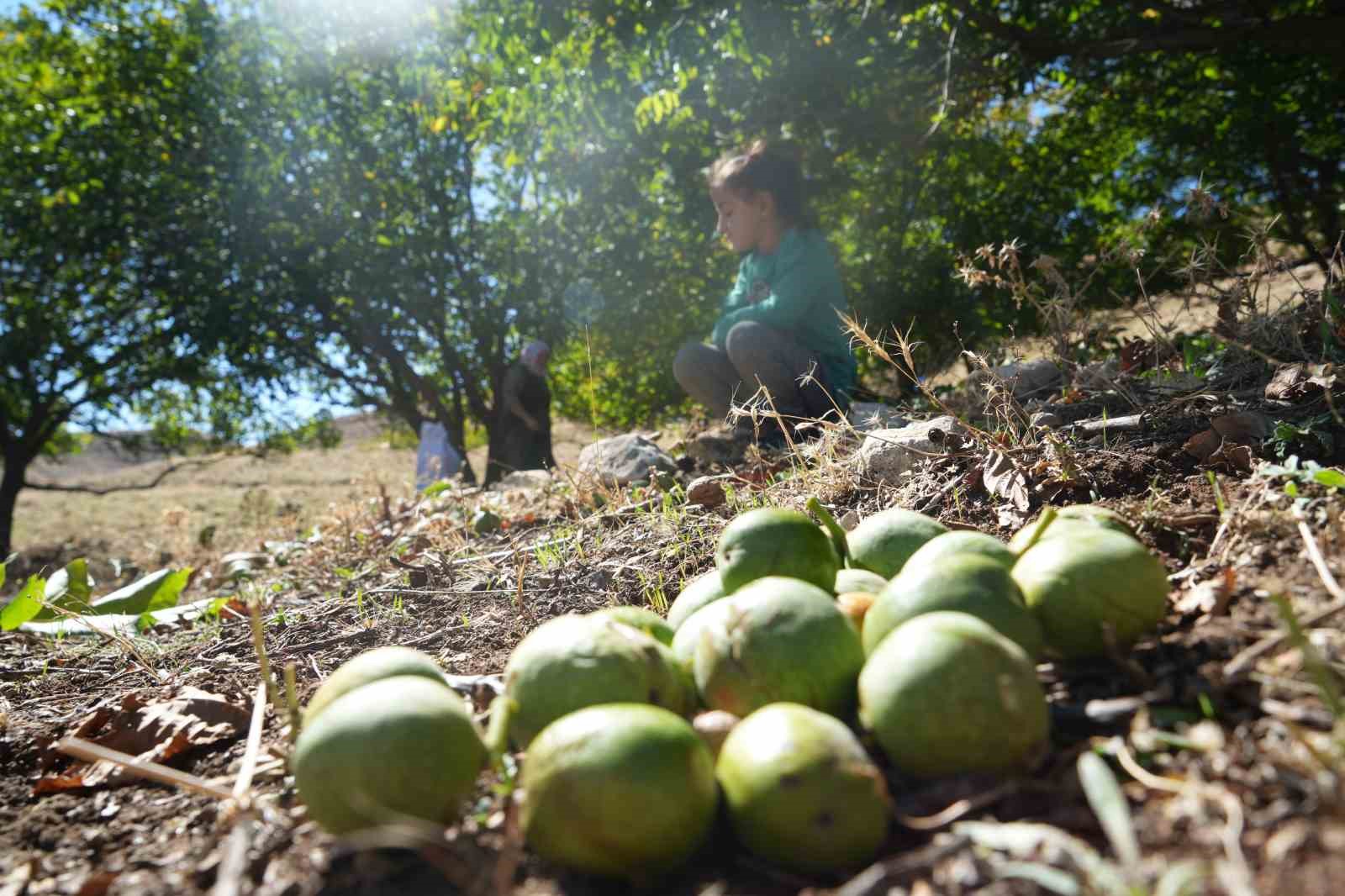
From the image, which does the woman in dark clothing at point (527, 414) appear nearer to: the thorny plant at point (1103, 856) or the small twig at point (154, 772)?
the small twig at point (154, 772)

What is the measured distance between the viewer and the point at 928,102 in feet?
27.2

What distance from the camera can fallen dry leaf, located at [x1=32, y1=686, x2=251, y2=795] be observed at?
7.04ft

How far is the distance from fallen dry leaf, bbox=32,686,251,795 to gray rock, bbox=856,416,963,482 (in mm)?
2457

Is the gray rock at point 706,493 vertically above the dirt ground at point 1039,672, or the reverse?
the gray rock at point 706,493

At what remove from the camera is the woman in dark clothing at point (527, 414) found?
9.59 metres

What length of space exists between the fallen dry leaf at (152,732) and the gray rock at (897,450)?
2.46 metres

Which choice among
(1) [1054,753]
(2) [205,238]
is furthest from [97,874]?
(2) [205,238]

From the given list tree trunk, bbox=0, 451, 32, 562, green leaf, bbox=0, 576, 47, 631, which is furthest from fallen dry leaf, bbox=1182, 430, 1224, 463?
tree trunk, bbox=0, 451, 32, 562

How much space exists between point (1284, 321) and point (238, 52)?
13.3m

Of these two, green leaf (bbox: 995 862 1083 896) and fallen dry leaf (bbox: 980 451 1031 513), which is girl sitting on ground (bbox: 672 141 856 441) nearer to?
fallen dry leaf (bbox: 980 451 1031 513)

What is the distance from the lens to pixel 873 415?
4.17 m

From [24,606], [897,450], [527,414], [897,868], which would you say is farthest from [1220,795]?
[527,414]

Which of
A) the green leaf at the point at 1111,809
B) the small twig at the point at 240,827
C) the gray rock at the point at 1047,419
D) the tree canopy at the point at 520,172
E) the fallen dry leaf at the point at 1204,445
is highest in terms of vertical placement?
the tree canopy at the point at 520,172

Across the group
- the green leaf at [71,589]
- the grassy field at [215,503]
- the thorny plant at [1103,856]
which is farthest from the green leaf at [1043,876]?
the green leaf at [71,589]
